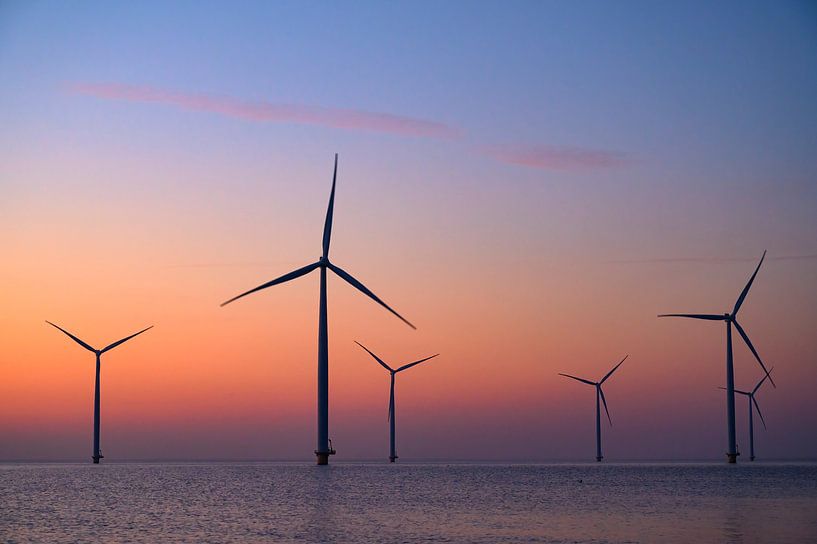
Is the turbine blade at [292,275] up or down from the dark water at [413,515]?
up

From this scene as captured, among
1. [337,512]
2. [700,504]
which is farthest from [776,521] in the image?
[337,512]

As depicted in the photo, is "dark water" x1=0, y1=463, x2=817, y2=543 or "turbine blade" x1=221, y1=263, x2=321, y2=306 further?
"turbine blade" x1=221, y1=263, x2=321, y2=306

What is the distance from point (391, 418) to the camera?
19100cm

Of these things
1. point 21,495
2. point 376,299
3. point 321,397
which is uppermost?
point 376,299

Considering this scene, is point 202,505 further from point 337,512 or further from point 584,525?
point 584,525

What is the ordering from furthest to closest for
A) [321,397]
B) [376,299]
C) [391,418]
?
[391,418]
[321,397]
[376,299]

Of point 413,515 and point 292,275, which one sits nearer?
point 413,515

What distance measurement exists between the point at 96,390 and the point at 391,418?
51.7 metres

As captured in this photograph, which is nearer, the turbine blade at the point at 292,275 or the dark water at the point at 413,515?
the dark water at the point at 413,515

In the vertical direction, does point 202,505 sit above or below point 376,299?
below

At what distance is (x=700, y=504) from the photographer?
84750mm

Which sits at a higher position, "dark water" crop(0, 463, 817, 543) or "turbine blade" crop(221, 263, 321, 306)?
"turbine blade" crop(221, 263, 321, 306)

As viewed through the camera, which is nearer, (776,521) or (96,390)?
(776,521)

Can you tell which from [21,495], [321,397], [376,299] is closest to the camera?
[21,495]
